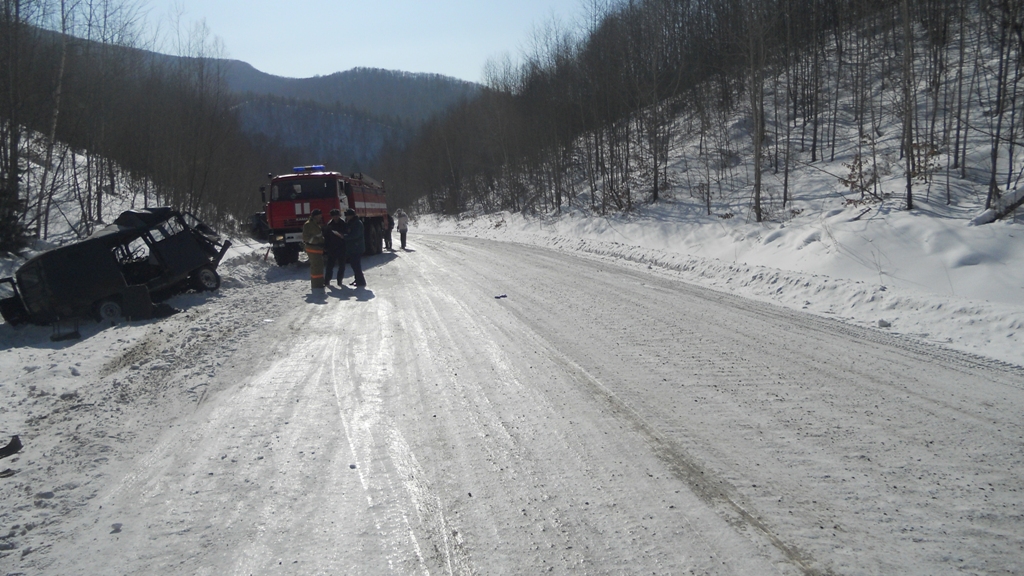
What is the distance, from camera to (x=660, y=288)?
39.3 feet

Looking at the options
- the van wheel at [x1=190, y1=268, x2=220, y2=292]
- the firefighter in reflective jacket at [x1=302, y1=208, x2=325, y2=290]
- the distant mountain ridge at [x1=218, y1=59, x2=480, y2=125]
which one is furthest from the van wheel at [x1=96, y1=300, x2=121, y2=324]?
the distant mountain ridge at [x1=218, y1=59, x2=480, y2=125]

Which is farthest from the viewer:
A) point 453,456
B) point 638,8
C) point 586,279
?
point 638,8

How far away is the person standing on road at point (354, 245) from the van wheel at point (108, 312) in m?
4.74

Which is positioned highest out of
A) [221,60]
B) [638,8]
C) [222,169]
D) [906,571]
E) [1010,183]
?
[638,8]

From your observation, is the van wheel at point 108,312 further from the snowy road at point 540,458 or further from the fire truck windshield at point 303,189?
the fire truck windshield at point 303,189

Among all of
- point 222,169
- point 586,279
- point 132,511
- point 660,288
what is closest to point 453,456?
point 132,511

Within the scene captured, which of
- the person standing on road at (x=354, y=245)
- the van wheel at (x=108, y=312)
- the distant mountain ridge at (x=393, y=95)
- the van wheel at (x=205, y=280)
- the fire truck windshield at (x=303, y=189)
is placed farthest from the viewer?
the distant mountain ridge at (x=393, y=95)

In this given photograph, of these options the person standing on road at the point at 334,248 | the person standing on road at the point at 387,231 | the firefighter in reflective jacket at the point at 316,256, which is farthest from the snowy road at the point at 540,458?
the person standing on road at the point at 387,231

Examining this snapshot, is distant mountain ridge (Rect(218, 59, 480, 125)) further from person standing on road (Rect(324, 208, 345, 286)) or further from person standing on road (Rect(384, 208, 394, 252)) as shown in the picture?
person standing on road (Rect(324, 208, 345, 286))

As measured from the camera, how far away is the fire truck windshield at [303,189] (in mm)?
18906

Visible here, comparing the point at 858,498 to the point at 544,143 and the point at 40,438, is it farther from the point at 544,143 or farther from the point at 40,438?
the point at 544,143

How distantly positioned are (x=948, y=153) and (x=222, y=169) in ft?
98.6

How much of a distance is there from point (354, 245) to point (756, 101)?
1499 centimetres

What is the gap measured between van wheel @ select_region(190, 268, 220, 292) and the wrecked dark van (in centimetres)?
72
